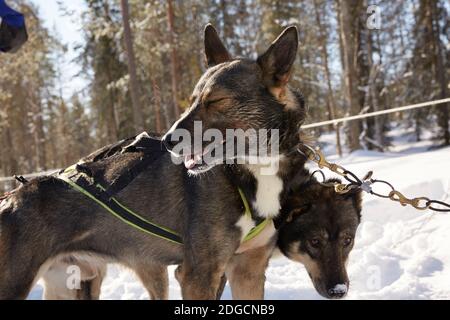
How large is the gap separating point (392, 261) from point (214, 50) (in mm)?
3141

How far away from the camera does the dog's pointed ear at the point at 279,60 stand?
3.02 metres

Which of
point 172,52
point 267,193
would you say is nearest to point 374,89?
point 172,52

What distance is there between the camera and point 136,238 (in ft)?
10.7

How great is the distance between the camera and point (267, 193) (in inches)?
126

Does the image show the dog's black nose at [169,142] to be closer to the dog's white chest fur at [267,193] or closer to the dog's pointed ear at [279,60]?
the dog's white chest fur at [267,193]

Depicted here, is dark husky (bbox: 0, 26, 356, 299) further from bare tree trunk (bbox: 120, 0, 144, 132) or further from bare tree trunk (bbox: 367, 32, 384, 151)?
bare tree trunk (bbox: 367, 32, 384, 151)

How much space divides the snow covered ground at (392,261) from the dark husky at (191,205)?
1025mm

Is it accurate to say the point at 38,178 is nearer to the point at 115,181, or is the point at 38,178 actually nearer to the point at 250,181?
the point at 115,181

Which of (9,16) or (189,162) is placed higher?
(9,16)

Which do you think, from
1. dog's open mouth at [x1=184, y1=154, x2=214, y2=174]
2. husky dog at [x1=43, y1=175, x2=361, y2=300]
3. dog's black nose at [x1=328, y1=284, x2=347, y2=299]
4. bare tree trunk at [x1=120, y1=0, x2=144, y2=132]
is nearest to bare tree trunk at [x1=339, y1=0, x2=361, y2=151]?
bare tree trunk at [x1=120, y1=0, x2=144, y2=132]

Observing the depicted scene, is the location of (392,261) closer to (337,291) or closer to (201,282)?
(337,291)

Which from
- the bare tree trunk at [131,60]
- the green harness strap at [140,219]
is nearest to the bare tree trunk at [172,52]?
the bare tree trunk at [131,60]

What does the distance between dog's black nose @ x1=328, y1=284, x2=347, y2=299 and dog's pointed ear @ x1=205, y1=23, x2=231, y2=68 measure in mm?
1851
